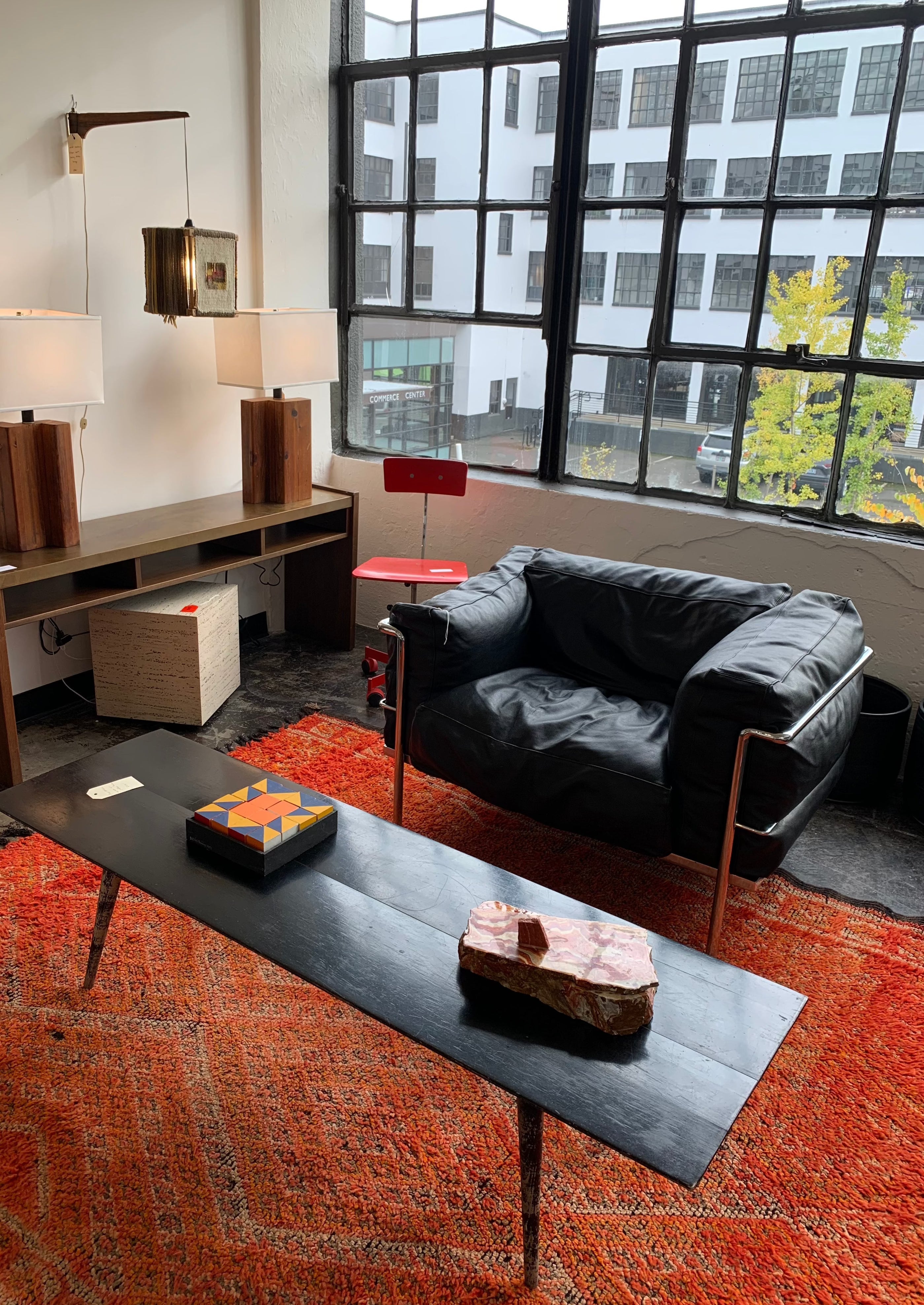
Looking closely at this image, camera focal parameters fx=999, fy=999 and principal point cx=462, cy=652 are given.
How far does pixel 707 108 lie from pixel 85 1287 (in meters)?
3.83

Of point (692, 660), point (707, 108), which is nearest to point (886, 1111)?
point (692, 660)

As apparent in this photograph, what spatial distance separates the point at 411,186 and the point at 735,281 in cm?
153

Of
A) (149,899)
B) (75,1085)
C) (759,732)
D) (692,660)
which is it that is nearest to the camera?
(75,1085)

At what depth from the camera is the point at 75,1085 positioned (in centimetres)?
198

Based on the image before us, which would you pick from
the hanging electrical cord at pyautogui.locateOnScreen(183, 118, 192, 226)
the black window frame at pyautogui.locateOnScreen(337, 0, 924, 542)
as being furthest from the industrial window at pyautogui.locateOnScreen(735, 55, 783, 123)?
the hanging electrical cord at pyautogui.locateOnScreen(183, 118, 192, 226)

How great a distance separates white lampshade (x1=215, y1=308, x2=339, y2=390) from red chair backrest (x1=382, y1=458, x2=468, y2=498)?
Result: 434 millimetres

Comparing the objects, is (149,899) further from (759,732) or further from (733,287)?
(733,287)

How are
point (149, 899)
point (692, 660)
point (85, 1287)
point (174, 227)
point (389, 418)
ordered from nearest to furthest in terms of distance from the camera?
point (85, 1287), point (149, 899), point (692, 660), point (174, 227), point (389, 418)

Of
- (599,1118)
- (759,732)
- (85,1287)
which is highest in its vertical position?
(759,732)

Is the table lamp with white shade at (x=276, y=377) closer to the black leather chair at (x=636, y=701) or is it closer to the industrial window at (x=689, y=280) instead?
the black leather chair at (x=636, y=701)

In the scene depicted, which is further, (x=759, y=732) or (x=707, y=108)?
(x=707, y=108)

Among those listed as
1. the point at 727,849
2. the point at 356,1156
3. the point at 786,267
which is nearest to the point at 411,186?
the point at 786,267

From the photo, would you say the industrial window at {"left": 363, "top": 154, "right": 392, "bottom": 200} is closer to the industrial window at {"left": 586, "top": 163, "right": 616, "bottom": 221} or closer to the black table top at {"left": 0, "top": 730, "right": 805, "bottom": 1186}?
the industrial window at {"left": 586, "top": 163, "right": 616, "bottom": 221}

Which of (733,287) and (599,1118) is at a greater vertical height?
(733,287)
